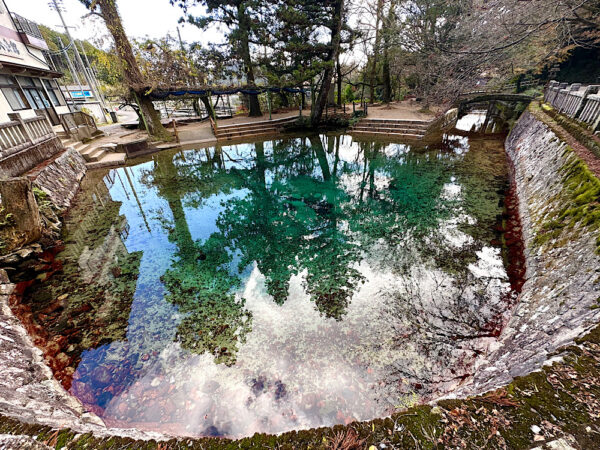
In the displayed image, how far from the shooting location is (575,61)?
1595 cm

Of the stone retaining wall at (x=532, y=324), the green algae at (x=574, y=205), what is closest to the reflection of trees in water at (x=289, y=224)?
the stone retaining wall at (x=532, y=324)

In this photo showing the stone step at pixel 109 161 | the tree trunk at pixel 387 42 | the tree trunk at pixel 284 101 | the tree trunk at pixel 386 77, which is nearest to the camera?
the stone step at pixel 109 161

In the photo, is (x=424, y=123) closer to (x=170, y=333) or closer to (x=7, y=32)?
(x=170, y=333)

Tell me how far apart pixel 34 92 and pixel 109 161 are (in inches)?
338

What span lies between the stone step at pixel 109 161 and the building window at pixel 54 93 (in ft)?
29.2

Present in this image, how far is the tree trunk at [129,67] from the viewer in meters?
11.9

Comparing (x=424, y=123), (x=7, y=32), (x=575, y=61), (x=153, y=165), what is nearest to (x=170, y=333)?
(x=153, y=165)

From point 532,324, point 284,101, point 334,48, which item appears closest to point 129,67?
point 334,48

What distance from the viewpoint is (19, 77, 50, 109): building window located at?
43.3 feet

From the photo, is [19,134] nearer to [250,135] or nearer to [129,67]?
[129,67]

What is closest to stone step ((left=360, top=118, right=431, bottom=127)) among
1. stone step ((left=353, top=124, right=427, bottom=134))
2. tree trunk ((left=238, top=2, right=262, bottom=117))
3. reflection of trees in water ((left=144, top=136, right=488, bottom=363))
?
stone step ((left=353, top=124, right=427, bottom=134))

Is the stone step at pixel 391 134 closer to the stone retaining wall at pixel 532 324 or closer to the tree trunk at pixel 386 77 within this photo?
the tree trunk at pixel 386 77

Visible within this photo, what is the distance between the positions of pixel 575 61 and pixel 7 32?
110 feet

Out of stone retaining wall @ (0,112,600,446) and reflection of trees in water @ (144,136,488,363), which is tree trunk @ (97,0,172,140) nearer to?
reflection of trees in water @ (144,136,488,363)
